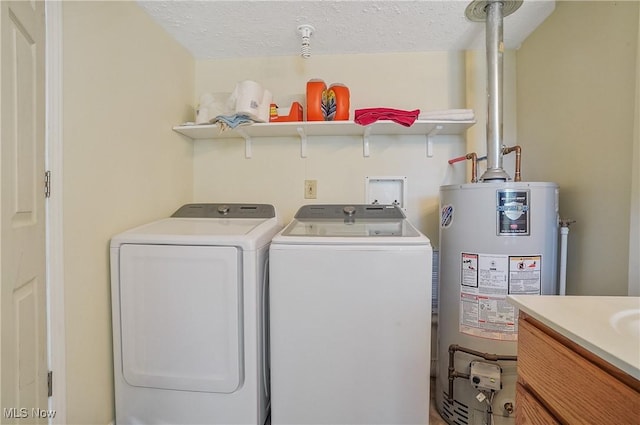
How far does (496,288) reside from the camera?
133 cm

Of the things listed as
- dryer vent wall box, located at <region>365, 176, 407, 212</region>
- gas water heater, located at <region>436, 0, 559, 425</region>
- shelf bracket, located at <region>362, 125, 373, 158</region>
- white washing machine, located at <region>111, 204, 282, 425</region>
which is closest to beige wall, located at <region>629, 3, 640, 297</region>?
gas water heater, located at <region>436, 0, 559, 425</region>

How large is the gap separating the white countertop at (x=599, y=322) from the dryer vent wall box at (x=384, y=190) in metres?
1.25

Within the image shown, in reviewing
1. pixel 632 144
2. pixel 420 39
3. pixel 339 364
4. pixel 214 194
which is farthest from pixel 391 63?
pixel 339 364

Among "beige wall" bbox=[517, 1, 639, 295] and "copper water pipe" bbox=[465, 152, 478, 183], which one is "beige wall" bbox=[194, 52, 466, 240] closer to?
"copper water pipe" bbox=[465, 152, 478, 183]

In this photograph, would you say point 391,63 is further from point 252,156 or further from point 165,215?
point 165,215

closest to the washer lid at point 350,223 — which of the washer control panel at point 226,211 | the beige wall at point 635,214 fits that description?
the washer control panel at point 226,211

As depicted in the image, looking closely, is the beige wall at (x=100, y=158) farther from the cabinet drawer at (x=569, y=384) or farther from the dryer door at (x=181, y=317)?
the cabinet drawer at (x=569, y=384)

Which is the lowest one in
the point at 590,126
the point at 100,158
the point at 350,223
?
the point at 350,223

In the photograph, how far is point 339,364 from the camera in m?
1.25

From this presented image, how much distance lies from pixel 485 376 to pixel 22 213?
75.4 inches

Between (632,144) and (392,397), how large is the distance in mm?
1428

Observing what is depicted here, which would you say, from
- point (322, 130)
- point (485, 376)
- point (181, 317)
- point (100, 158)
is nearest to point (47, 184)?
point (100, 158)

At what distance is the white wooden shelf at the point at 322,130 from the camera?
179 cm

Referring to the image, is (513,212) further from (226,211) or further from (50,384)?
(50,384)
